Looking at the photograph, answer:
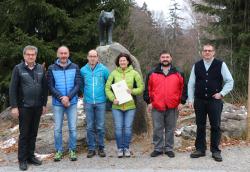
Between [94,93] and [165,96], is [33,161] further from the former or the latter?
[165,96]

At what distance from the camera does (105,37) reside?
9.70 metres

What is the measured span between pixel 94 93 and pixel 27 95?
119 cm

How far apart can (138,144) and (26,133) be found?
2521 mm

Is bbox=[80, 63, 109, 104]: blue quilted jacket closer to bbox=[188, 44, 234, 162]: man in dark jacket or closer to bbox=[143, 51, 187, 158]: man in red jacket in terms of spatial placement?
bbox=[143, 51, 187, 158]: man in red jacket

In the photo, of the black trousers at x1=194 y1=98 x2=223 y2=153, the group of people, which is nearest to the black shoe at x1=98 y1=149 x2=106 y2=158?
the group of people

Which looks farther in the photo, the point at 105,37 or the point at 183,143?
the point at 105,37

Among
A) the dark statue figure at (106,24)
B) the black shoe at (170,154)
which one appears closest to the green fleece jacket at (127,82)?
the black shoe at (170,154)

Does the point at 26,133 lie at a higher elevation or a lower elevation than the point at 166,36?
lower

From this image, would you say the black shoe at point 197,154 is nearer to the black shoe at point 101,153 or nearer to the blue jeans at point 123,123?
the blue jeans at point 123,123

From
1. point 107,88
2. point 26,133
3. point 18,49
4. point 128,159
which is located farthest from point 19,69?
point 18,49

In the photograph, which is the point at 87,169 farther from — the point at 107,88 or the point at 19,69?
the point at 19,69

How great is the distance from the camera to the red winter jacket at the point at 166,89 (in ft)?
23.7

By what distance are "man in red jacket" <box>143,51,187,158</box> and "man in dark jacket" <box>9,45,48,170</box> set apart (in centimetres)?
186

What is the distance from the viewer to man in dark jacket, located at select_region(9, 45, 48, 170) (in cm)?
686
